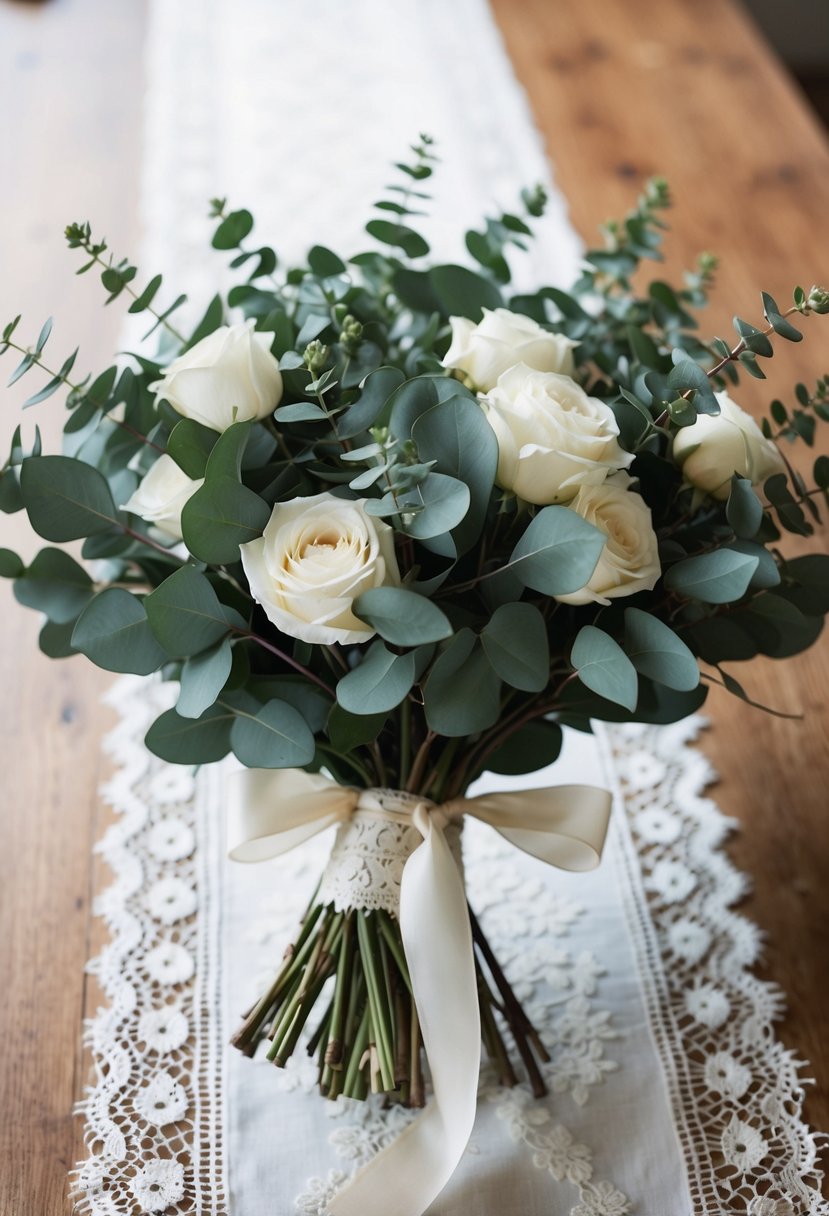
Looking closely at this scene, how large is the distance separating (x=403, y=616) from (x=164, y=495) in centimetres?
18

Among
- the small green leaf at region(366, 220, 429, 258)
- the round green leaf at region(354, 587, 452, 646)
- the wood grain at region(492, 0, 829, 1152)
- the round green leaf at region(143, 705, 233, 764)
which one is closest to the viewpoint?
the round green leaf at region(354, 587, 452, 646)

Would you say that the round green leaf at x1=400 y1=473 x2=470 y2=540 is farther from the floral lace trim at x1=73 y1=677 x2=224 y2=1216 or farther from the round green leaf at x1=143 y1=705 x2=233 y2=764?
the floral lace trim at x1=73 y1=677 x2=224 y2=1216

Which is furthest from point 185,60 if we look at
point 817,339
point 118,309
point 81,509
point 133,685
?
point 81,509

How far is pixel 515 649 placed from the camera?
1.96 ft

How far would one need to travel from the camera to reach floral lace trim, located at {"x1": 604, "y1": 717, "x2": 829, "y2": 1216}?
75 cm

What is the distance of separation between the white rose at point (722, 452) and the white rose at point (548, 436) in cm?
6

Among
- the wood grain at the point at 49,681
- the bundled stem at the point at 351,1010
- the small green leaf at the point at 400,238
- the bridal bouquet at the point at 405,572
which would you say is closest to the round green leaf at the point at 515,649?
the bridal bouquet at the point at 405,572

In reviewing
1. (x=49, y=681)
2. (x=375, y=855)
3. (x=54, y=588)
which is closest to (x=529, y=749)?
(x=375, y=855)

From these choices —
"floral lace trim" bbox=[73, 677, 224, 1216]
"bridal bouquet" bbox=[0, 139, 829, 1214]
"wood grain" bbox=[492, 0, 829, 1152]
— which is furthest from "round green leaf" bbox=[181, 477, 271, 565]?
"wood grain" bbox=[492, 0, 829, 1152]

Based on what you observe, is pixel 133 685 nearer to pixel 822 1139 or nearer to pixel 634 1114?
pixel 634 1114

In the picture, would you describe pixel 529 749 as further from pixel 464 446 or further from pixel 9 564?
pixel 9 564

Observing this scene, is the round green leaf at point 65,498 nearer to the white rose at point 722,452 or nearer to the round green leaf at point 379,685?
the round green leaf at point 379,685

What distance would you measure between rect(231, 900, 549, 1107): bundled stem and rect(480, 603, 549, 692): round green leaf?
22 cm

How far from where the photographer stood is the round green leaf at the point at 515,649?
60 centimetres
